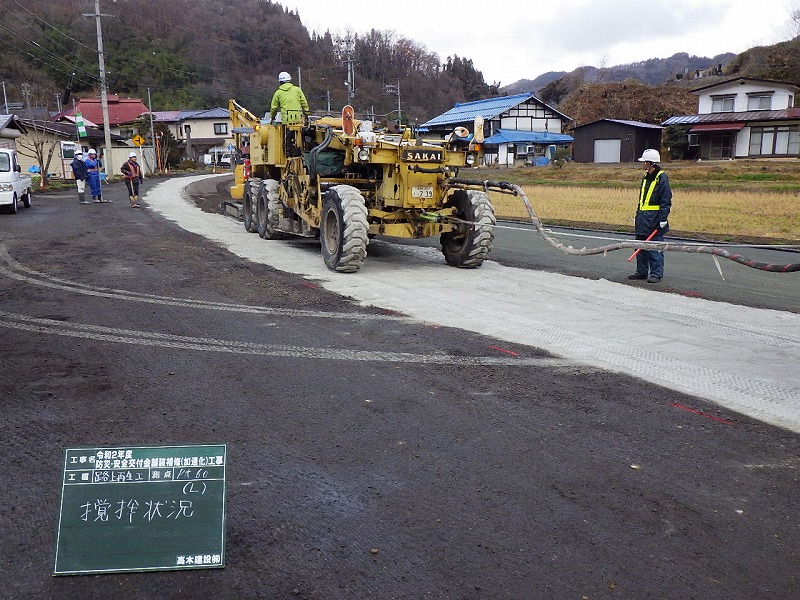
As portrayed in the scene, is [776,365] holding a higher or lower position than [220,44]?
lower

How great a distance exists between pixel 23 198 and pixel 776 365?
70.4 ft

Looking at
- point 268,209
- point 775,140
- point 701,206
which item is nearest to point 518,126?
point 775,140

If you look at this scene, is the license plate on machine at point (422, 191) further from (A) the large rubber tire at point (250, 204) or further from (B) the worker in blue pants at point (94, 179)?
(B) the worker in blue pants at point (94, 179)

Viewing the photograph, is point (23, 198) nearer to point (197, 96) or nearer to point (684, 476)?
point (684, 476)

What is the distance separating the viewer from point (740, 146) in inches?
2056

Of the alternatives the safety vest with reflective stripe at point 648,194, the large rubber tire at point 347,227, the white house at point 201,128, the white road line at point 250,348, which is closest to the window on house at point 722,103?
the safety vest with reflective stripe at point 648,194

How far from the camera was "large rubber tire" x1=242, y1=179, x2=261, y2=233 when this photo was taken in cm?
1552

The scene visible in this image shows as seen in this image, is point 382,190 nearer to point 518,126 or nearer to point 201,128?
point 518,126

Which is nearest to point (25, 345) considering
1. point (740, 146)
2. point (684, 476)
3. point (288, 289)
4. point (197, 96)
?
point (288, 289)

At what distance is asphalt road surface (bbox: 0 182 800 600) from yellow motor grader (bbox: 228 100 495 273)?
3.11 metres

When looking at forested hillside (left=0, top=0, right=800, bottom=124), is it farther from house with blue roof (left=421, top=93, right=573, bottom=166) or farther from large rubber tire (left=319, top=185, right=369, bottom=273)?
large rubber tire (left=319, top=185, right=369, bottom=273)

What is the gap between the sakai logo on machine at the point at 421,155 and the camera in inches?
427

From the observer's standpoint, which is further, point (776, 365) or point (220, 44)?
point (220, 44)

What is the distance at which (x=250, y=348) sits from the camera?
697 cm
